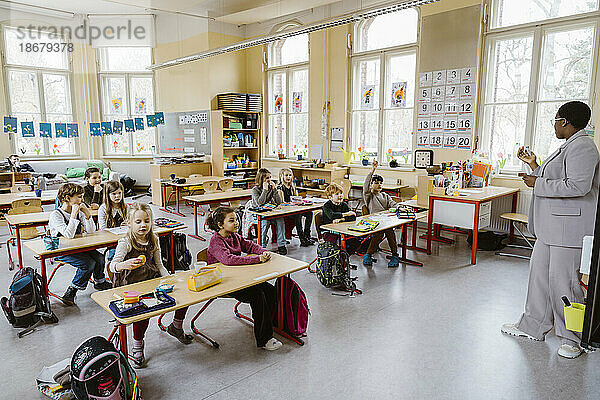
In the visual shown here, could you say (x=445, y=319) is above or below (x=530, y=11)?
below

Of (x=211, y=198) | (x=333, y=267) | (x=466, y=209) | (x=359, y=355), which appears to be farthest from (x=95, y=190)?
(x=466, y=209)

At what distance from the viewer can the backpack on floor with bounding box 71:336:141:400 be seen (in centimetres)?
221

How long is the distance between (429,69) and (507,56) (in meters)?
1.17

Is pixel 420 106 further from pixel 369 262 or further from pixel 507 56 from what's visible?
pixel 369 262

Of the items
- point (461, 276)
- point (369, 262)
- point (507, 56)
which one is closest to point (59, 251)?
point (369, 262)

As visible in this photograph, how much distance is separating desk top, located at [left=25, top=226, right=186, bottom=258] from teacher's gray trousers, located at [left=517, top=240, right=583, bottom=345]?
142 inches

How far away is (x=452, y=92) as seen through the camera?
6680 mm

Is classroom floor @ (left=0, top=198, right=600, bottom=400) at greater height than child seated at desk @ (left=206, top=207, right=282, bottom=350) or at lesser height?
lesser

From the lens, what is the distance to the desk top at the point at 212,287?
2488 mm

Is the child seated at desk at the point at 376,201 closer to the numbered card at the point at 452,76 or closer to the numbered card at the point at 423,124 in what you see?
the numbered card at the point at 423,124

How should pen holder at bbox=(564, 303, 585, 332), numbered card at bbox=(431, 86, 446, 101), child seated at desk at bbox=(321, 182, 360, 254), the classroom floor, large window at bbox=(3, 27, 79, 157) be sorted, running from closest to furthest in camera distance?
the classroom floor < pen holder at bbox=(564, 303, 585, 332) < child seated at desk at bbox=(321, 182, 360, 254) < numbered card at bbox=(431, 86, 446, 101) < large window at bbox=(3, 27, 79, 157)

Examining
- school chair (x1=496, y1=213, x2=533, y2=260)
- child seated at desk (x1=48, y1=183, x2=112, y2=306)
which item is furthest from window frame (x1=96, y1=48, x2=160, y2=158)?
school chair (x1=496, y1=213, x2=533, y2=260)

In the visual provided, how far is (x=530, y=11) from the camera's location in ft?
19.6

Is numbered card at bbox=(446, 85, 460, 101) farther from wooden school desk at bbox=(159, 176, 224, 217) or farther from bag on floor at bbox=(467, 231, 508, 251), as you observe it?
wooden school desk at bbox=(159, 176, 224, 217)
